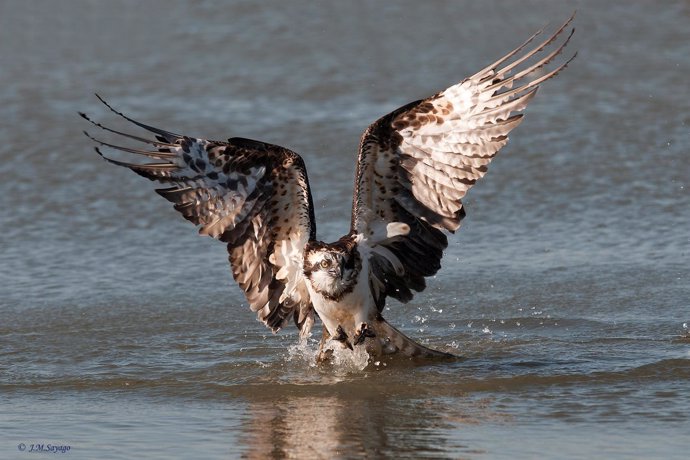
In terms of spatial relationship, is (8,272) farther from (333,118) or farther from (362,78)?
(362,78)

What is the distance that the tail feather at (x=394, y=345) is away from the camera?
712cm

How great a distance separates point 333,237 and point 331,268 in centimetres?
252

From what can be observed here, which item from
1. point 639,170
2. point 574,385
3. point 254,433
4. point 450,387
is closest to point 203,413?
point 254,433

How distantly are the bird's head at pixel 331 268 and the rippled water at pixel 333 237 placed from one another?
17.6 inches

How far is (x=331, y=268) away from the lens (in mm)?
6973

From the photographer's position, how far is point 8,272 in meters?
9.13

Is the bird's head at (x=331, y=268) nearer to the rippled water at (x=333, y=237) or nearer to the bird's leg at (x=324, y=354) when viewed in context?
the bird's leg at (x=324, y=354)

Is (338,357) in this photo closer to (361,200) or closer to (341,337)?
(341,337)

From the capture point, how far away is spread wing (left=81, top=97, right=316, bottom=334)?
7.06 metres

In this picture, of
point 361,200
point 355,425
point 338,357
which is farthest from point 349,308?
point 355,425

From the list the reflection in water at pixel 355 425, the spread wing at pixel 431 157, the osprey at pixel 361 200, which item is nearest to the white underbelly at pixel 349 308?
the osprey at pixel 361 200

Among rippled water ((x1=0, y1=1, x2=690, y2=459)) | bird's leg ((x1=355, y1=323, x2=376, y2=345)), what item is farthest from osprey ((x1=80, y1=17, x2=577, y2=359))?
rippled water ((x1=0, y1=1, x2=690, y2=459))

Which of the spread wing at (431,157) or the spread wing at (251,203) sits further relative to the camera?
the spread wing at (251,203)

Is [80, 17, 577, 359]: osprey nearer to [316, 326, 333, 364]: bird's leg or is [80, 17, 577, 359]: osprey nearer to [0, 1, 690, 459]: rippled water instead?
[316, 326, 333, 364]: bird's leg
